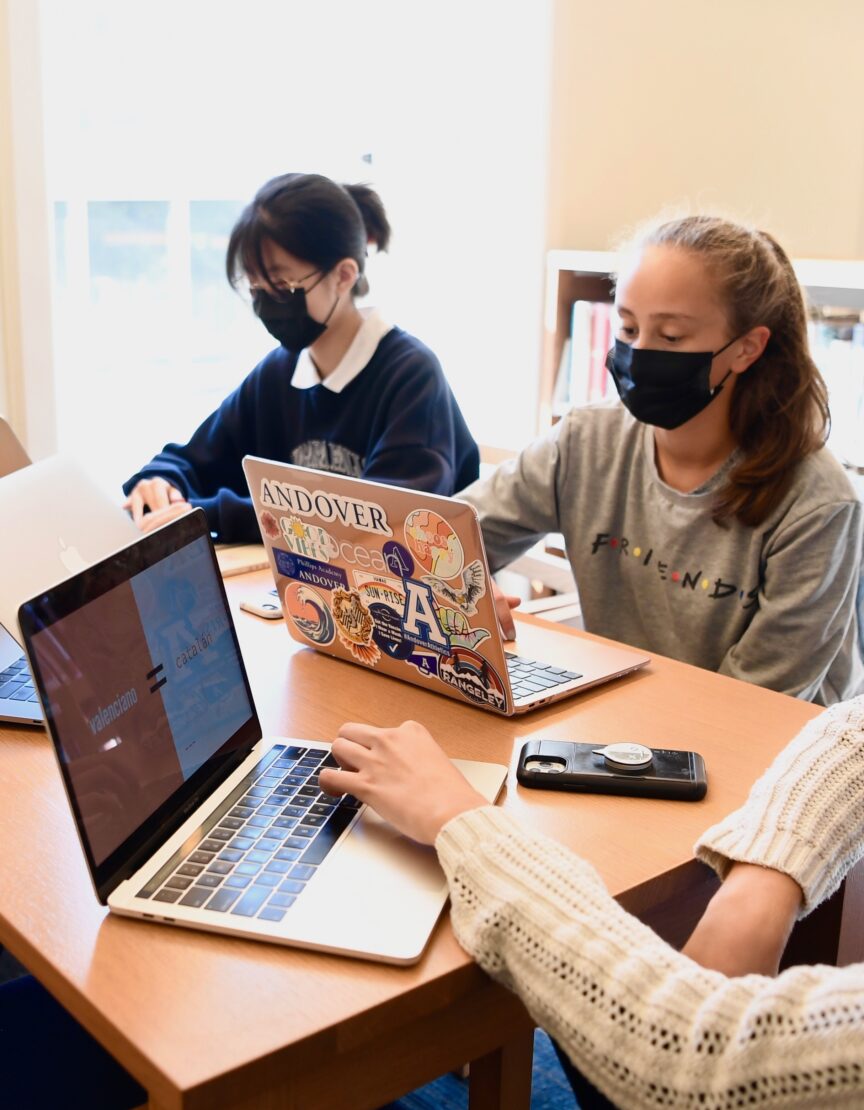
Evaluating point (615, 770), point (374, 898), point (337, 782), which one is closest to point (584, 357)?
point (615, 770)

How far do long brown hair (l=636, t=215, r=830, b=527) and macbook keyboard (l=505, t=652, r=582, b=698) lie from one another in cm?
41

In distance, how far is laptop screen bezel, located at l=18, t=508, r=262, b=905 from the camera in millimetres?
807

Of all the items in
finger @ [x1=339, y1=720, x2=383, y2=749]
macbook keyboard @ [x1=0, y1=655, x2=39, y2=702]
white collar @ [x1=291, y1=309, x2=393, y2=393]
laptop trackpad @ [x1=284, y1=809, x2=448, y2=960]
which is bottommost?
macbook keyboard @ [x1=0, y1=655, x2=39, y2=702]

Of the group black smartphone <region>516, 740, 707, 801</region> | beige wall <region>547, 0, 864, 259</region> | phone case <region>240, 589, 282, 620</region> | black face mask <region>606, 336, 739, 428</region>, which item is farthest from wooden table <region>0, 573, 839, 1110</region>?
→ beige wall <region>547, 0, 864, 259</region>

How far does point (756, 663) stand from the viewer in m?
1.55

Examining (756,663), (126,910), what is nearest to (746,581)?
(756,663)

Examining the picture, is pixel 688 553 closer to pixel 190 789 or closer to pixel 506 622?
pixel 506 622

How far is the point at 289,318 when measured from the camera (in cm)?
209

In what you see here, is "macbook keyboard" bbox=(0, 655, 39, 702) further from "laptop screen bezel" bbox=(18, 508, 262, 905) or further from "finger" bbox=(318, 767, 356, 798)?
"finger" bbox=(318, 767, 356, 798)

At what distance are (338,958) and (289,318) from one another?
1.47 metres

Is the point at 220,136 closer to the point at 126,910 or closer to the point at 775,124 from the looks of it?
the point at 775,124

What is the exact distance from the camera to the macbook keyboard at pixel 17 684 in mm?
1224

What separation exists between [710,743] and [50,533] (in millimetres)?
735

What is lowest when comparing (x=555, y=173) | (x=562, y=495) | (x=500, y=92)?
(x=562, y=495)
